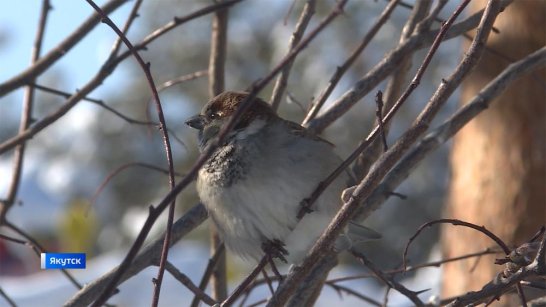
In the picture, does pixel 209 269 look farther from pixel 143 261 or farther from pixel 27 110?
pixel 27 110

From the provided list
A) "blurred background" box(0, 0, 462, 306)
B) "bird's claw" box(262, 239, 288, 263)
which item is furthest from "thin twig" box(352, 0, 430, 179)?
"blurred background" box(0, 0, 462, 306)

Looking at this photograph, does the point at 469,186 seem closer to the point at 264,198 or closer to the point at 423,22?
the point at 423,22

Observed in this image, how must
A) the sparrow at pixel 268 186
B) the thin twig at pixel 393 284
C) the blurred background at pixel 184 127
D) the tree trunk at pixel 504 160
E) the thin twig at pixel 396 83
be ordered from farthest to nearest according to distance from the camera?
1. the blurred background at pixel 184 127
2. the tree trunk at pixel 504 160
3. the thin twig at pixel 396 83
4. the sparrow at pixel 268 186
5. the thin twig at pixel 393 284

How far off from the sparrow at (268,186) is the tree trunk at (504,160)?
198 cm

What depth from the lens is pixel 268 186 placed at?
174 centimetres

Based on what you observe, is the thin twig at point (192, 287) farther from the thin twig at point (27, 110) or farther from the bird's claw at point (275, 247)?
the thin twig at point (27, 110)

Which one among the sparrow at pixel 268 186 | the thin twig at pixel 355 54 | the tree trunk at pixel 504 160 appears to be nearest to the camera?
the sparrow at pixel 268 186

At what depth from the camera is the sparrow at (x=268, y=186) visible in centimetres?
174

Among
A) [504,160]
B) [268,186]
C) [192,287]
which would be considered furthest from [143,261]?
[504,160]

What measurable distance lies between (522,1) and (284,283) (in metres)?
2.90

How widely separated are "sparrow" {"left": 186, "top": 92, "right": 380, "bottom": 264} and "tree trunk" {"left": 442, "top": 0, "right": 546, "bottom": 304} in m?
1.98

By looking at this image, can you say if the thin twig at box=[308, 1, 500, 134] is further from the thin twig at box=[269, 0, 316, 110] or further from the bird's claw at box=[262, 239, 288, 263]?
the bird's claw at box=[262, 239, 288, 263]

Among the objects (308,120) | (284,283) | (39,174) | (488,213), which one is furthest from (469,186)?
(39,174)

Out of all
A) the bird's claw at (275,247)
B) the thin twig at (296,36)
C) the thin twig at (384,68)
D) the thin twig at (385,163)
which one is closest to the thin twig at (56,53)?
the thin twig at (296,36)
